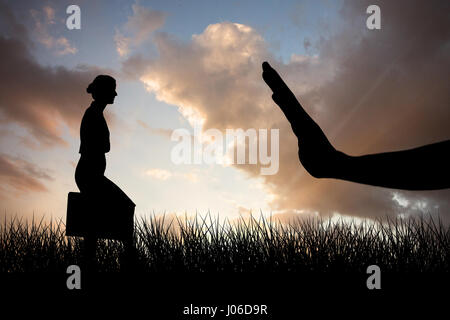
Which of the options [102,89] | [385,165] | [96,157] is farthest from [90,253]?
[385,165]

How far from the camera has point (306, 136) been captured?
1.54 meters

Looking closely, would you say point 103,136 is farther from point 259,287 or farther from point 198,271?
point 259,287

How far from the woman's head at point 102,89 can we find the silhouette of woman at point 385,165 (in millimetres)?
2288

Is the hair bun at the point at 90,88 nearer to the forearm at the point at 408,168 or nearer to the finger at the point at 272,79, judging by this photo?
the finger at the point at 272,79

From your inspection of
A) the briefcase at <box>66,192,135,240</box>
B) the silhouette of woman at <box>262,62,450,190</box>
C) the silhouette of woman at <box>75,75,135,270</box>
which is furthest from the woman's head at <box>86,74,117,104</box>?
the silhouette of woman at <box>262,62,450,190</box>

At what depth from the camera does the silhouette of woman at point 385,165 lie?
1146mm

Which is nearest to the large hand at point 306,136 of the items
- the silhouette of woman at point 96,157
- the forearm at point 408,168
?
the forearm at point 408,168

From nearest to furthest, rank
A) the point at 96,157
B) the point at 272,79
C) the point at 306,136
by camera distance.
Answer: the point at 306,136 → the point at 272,79 → the point at 96,157

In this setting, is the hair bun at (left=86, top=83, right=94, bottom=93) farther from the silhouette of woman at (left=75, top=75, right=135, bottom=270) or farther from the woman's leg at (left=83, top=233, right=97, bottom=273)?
the woman's leg at (left=83, top=233, right=97, bottom=273)

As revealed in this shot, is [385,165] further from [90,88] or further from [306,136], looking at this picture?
[90,88]

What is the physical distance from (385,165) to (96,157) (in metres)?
2.60

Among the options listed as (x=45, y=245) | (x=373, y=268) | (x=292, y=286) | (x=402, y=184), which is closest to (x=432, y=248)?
(x=373, y=268)

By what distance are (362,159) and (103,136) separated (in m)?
2.51
